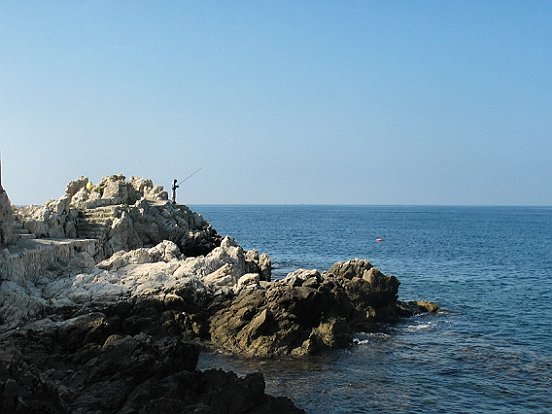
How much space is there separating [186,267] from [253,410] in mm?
19789

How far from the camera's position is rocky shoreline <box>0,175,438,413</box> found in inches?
846

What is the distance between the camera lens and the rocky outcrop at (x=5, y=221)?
1538 inches

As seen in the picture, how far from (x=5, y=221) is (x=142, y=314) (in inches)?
469

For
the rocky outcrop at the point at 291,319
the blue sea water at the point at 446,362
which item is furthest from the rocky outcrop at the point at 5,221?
the blue sea water at the point at 446,362

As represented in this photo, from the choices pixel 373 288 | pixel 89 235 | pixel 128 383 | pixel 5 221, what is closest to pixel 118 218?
pixel 89 235

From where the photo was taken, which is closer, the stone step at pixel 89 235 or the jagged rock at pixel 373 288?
the jagged rock at pixel 373 288

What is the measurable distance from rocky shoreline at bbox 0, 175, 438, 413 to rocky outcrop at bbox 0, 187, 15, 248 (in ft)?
0.32

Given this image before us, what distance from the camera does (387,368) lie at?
103 ft

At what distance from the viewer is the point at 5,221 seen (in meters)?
39.4

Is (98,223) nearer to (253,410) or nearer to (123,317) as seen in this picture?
(123,317)

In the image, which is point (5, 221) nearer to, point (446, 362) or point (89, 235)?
point (89, 235)

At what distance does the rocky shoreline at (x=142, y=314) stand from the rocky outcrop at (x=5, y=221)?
0.10 m

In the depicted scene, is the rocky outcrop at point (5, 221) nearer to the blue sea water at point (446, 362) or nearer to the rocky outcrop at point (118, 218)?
the rocky outcrop at point (118, 218)

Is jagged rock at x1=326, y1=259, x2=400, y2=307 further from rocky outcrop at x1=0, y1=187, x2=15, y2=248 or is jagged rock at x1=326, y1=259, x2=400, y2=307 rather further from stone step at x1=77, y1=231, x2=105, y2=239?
rocky outcrop at x1=0, y1=187, x2=15, y2=248
